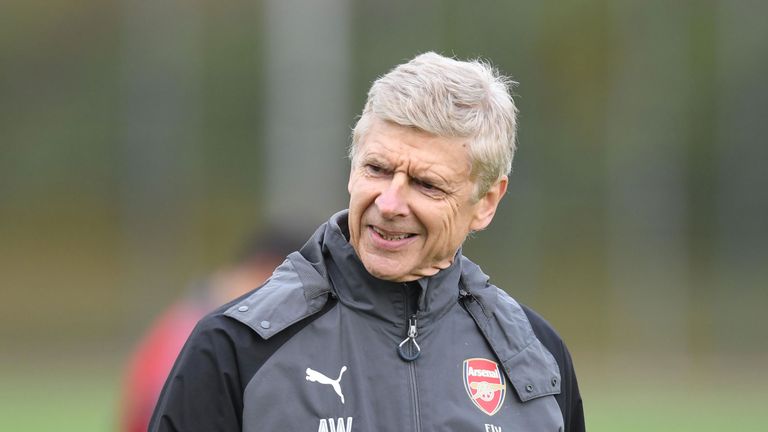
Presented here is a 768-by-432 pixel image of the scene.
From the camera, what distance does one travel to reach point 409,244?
9.38 feet

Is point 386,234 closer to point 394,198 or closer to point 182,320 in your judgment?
point 394,198

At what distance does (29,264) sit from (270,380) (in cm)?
1957

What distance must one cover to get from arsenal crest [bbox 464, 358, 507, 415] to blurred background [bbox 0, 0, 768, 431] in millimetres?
14742

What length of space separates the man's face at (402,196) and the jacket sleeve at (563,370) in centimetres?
36

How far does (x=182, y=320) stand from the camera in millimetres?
4719

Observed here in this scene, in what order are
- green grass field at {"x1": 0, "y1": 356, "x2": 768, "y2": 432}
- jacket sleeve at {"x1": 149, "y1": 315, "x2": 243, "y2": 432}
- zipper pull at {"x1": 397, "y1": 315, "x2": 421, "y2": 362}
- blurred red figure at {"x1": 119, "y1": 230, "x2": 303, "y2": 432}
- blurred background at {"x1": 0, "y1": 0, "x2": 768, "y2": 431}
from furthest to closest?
blurred background at {"x1": 0, "y1": 0, "x2": 768, "y2": 431}
green grass field at {"x1": 0, "y1": 356, "x2": 768, "y2": 432}
blurred red figure at {"x1": 119, "y1": 230, "x2": 303, "y2": 432}
zipper pull at {"x1": 397, "y1": 315, "x2": 421, "y2": 362}
jacket sleeve at {"x1": 149, "y1": 315, "x2": 243, "y2": 432}

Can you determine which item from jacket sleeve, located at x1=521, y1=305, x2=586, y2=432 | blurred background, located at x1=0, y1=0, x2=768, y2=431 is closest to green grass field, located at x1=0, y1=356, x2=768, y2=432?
blurred background, located at x1=0, y1=0, x2=768, y2=431

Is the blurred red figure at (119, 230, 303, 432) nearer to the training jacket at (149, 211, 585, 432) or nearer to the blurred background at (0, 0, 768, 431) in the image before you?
the training jacket at (149, 211, 585, 432)

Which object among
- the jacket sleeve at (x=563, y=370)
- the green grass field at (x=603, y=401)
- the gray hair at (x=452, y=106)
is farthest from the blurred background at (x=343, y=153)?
the gray hair at (x=452, y=106)

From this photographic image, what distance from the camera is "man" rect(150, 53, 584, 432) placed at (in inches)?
107

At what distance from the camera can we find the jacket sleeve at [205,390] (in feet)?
8.82

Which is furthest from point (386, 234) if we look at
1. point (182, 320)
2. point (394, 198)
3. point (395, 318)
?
point (182, 320)

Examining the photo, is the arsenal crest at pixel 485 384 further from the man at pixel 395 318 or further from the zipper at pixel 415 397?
the zipper at pixel 415 397

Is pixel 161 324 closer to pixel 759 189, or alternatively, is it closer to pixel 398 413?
pixel 398 413
